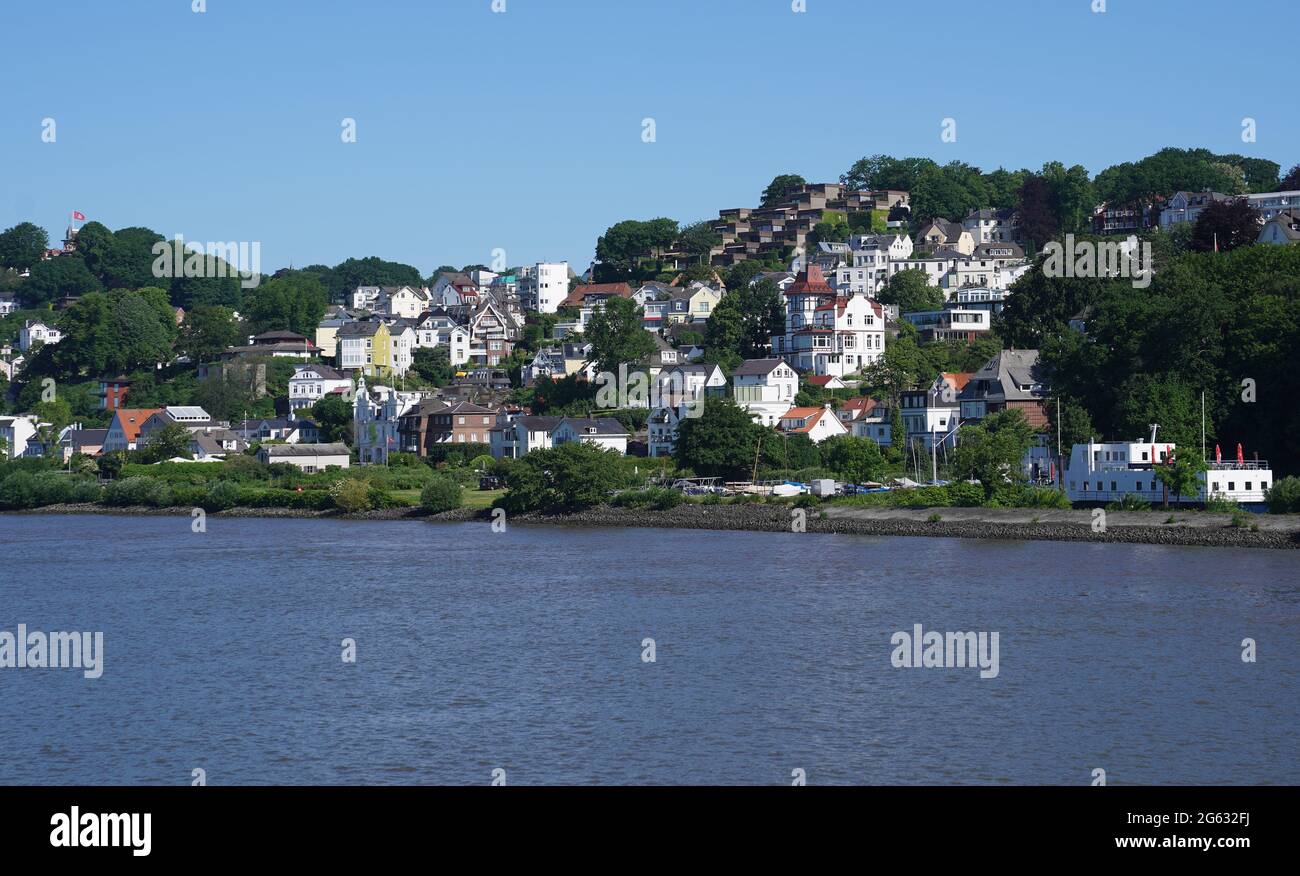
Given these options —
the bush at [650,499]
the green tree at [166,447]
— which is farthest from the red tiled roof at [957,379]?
the green tree at [166,447]

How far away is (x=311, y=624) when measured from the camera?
30109 millimetres

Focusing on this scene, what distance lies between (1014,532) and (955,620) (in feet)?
56.4

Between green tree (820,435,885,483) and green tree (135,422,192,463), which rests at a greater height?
green tree (135,422,192,463)

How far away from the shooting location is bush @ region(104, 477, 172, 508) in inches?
2581

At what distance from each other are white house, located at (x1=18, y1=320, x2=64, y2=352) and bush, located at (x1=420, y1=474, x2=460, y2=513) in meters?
70.0

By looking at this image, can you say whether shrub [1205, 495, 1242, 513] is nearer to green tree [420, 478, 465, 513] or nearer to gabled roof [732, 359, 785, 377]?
green tree [420, 478, 465, 513]

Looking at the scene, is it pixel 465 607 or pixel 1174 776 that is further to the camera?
pixel 465 607

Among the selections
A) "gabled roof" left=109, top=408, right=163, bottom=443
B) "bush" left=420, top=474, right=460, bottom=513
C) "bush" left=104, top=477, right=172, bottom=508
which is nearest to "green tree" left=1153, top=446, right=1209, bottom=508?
"bush" left=420, top=474, right=460, bottom=513

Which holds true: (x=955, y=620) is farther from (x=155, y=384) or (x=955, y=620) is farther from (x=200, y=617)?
(x=155, y=384)

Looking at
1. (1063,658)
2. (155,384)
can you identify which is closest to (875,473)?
(1063,658)

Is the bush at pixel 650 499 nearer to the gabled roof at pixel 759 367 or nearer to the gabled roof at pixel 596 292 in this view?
the gabled roof at pixel 759 367

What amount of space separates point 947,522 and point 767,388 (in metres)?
25.2

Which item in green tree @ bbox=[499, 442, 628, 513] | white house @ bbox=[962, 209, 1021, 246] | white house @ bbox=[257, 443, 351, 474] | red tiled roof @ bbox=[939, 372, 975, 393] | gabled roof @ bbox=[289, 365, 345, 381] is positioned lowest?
green tree @ bbox=[499, 442, 628, 513]
